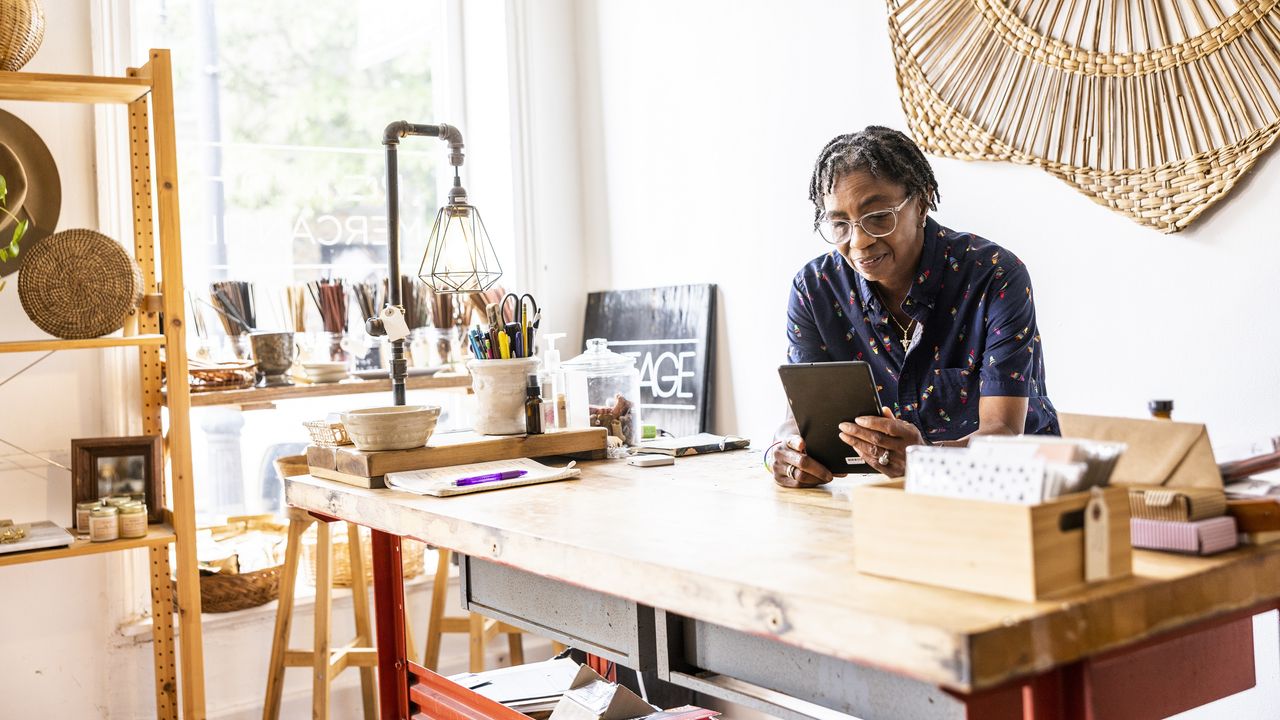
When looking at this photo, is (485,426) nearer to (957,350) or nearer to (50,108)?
(957,350)


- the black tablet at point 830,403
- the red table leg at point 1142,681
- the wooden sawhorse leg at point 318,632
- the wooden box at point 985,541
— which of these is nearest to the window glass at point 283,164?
the wooden sawhorse leg at point 318,632

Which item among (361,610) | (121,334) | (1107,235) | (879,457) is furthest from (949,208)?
(121,334)

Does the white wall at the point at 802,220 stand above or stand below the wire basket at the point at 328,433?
above

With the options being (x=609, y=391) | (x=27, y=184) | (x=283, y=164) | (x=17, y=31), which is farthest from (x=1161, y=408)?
(x=283, y=164)

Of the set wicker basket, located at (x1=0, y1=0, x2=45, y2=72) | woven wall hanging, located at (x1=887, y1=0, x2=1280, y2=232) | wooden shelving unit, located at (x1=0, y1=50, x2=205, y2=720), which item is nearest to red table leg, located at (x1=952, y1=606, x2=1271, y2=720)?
woven wall hanging, located at (x1=887, y1=0, x2=1280, y2=232)

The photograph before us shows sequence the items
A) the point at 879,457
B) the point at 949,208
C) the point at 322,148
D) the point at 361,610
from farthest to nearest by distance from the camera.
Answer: the point at 322,148, the point at 361,610, the point at 949,208, the point at 879,457

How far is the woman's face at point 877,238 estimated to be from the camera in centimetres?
220

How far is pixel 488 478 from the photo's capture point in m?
2.05

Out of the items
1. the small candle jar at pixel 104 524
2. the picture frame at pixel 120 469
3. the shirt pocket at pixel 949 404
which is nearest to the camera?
the shirt pocket at pixel 949 404

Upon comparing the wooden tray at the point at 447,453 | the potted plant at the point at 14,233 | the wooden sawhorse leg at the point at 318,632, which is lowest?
the wooden sawhorse leg at the point at 318,632

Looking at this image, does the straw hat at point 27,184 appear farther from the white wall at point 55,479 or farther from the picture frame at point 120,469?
the picture frame at point 120,469

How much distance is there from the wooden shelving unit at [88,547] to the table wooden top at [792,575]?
3.36 ft

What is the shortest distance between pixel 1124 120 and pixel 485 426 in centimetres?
151

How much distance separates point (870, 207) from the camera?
2197 millimetres
